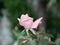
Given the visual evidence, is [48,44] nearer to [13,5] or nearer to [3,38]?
[13,5]

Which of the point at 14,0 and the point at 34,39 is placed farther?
the point at 14,0

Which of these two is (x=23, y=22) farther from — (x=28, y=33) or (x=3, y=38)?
(x=3, y=38)

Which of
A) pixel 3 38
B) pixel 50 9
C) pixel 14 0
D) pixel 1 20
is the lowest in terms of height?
pixel 50 9

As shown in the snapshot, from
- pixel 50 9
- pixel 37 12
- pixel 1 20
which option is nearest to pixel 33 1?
pixel 37 12

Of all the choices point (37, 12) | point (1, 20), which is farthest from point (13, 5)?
point (1, 20)

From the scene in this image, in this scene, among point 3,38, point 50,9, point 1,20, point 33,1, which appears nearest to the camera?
point 50,9

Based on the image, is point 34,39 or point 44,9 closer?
point 34,39

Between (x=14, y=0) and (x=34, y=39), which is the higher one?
(x=14, y=0)

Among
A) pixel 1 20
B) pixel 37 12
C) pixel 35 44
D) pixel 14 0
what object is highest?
pixel 1 20

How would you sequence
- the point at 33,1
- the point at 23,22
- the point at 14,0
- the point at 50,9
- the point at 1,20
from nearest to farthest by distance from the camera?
the point at 23,22 < the point at 50,9 < the point at 33,1 < the point at 14,0 < the point at 1,20
